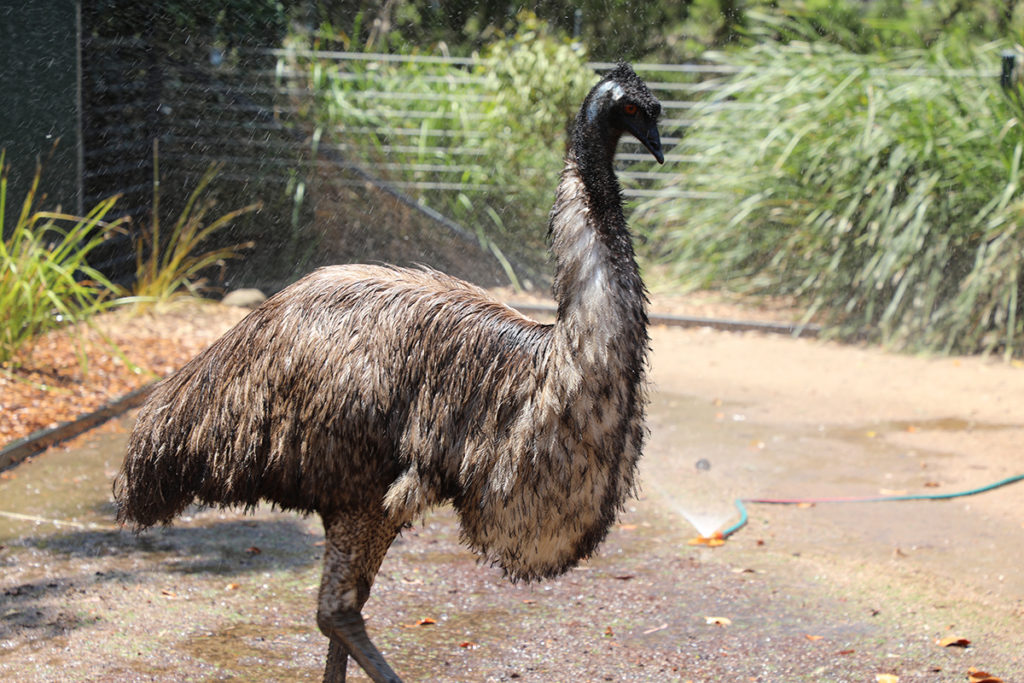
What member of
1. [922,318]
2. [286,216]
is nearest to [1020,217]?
[922,318]

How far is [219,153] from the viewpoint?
1065 cm

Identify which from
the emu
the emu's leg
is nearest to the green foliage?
the emu

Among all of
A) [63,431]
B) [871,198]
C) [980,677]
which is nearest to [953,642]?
[980,677]

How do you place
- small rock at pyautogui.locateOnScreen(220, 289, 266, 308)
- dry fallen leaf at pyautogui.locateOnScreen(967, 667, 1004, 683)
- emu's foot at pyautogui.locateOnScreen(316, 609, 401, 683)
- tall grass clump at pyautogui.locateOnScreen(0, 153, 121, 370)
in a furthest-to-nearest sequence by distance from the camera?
small rock at pyautogui.locateOnScreen(220, 289, 266, 308), tall grass clump at pyautogui.locateOnScreen(0, 153, 121, 370), dry fallen leaf at pyautogui.locateOnScreen(967, 667, 1004, 683), emu's foot at pyautogui.locateOnScreen(316, 609, 401, 683)

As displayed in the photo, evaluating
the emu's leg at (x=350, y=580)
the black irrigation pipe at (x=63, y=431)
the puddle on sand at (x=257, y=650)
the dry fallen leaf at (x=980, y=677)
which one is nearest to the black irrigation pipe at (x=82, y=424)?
the black irrigation pipe at (x=63, y=431)

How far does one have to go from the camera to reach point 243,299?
30.4 feet

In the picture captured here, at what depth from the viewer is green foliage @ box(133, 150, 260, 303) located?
8.49m

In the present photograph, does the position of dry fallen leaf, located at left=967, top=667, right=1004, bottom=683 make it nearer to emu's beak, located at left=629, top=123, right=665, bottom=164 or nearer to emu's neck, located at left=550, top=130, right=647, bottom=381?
emu's neck, located at left=550, top=130, right=647, bottom=381

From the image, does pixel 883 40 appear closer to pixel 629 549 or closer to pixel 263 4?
pixel 263 4

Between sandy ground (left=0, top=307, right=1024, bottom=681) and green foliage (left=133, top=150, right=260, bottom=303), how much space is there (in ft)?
8.14

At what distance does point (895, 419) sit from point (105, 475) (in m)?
4.61

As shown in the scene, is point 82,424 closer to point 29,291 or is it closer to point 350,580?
point 29,291

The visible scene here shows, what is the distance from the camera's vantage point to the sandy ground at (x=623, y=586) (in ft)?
12.2

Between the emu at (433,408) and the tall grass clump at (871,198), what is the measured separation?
6.36m
